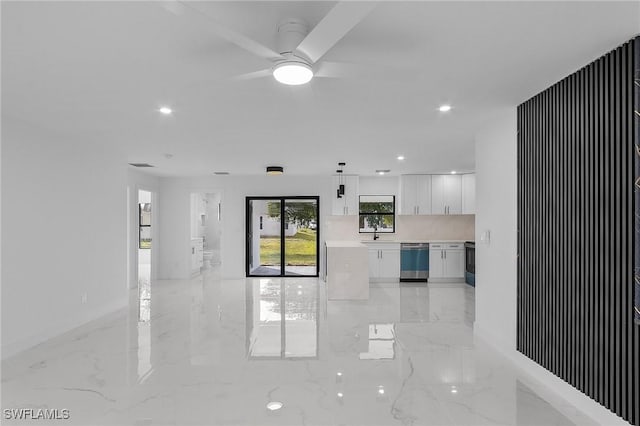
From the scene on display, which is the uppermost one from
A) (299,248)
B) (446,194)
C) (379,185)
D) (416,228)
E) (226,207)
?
(379,185)

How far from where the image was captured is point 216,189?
8.21m

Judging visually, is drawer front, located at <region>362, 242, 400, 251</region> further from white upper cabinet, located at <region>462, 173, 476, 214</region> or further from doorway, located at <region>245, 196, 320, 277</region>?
white upper cabinet, located at <region>462, 173, 476, 214</region>

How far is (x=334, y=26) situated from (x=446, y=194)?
270 inches

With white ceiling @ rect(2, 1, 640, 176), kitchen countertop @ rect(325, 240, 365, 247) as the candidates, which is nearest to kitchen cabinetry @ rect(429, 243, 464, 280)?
kitchen countertop @ rect(325, 240, 365, 247)

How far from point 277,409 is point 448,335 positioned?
2.41 m

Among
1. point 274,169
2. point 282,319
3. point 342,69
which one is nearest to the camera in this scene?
point 342,69

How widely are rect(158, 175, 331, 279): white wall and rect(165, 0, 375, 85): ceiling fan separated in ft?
19.8

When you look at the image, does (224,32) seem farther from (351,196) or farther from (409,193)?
(409,193)

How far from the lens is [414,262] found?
7641mm

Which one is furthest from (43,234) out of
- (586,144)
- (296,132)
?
(586,144)

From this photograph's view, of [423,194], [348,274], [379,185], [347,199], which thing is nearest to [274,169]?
[347,199]

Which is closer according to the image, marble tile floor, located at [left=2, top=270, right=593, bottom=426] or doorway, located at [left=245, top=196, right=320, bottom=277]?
marble tile floor, located at [left=2, top=270, right=593, bottom=426]

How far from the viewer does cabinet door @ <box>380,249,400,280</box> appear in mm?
7684

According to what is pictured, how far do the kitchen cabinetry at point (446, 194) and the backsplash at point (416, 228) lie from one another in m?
0.45
